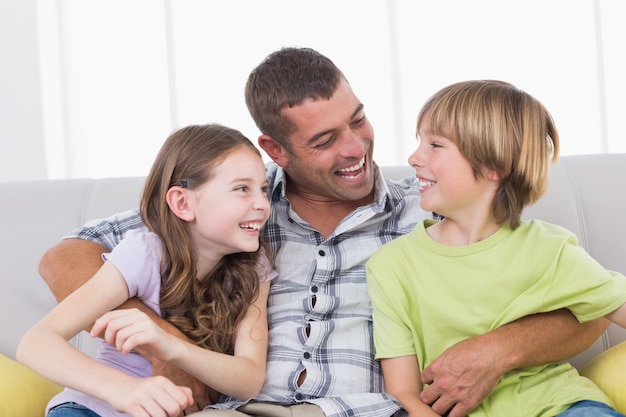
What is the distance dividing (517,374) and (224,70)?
2.41 m

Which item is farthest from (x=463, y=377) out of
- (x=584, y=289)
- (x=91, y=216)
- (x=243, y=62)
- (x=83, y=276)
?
(x=243, y=62)

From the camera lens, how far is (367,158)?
1969mm

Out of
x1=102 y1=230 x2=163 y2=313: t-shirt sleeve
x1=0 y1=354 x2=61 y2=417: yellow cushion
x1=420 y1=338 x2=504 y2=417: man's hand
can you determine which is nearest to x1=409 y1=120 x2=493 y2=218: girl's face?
x1=420 y1=338 x2=504 y2=417: man's hand

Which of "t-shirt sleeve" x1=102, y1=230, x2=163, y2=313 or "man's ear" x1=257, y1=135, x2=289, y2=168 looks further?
"man's ear" x1=257, y1=135, x2=289, y2=168

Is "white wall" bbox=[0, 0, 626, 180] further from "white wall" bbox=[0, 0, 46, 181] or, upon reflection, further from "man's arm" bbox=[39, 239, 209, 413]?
"man's arm" bbox=[39, 239, 209, 413]

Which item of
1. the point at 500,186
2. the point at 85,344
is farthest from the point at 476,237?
the point at 85,344

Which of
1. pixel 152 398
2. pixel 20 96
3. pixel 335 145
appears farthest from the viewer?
pixel 20 96

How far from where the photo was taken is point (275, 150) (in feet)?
6.77

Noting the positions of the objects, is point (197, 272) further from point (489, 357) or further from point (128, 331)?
point (489, 357)

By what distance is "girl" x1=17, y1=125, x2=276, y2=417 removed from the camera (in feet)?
5.06

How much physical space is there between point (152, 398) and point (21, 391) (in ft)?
1.92

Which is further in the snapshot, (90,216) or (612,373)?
(90,216)

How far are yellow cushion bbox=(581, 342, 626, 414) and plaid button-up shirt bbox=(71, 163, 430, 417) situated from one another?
424 millimetres

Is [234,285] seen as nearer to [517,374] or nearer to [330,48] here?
[517,374]
